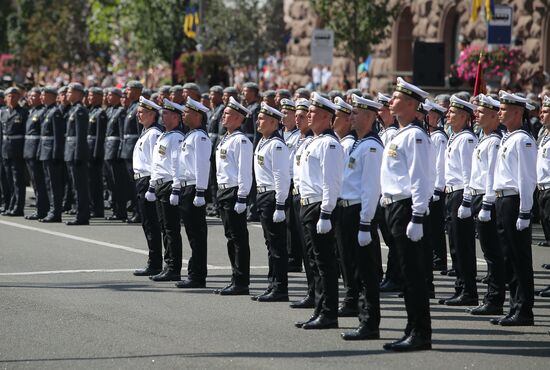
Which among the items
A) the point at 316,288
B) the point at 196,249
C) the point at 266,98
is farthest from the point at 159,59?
the point at 316,288

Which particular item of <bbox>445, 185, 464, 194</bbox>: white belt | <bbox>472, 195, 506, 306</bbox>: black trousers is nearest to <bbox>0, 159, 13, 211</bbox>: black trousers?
<bbox>445, 185, 464, 194</bbox>: white belt

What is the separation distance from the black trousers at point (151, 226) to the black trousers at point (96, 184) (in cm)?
678

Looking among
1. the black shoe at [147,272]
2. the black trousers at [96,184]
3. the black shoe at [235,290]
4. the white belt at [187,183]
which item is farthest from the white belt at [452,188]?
the black trousers at [96,184]

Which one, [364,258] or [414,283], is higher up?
[364,258]

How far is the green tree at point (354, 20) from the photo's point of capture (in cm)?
3106

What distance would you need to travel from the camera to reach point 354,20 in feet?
103

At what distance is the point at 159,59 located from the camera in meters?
42.9

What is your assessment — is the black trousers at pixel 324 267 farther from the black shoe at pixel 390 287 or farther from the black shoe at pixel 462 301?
the black shoe at pixel 390 287

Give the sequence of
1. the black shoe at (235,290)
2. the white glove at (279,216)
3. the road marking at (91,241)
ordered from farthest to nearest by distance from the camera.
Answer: the road marking at (91,241) < the black shoe at (235,290) < the white glove at (279,216)

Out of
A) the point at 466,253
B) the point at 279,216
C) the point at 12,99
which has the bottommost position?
the point at 466,253

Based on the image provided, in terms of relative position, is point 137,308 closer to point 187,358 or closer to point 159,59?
point 187,358

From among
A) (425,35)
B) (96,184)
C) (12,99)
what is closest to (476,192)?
(96,184)

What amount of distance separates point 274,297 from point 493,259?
2.24 m

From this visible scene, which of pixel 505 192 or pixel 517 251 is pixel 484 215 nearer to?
pixel 505 192
